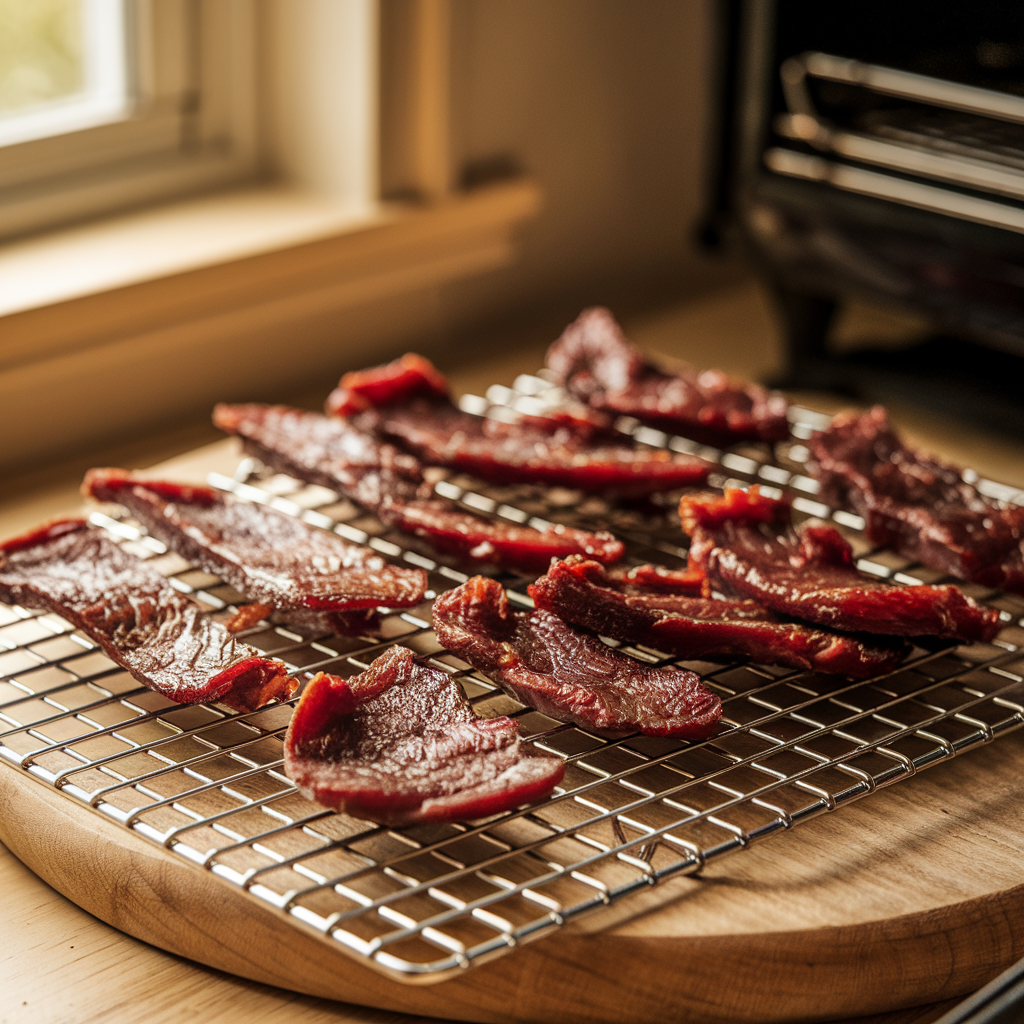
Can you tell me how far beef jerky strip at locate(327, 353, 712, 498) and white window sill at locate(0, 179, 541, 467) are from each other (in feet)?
1.19

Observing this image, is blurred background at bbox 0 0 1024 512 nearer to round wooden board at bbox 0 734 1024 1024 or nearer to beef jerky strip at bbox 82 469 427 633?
beef jerky strip at bbox 82 469 427 633

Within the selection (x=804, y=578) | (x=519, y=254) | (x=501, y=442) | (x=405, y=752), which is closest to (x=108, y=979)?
(x=405, y=752)

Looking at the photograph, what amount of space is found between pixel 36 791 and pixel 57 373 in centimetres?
Result: 88

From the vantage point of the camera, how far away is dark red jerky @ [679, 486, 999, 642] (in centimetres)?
135

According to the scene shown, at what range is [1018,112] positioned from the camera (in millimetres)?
1808

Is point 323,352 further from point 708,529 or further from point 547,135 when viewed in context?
point 708,529

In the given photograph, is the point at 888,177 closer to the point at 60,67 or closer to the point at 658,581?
the point at 658,581

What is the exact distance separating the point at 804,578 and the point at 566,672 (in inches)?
11.3

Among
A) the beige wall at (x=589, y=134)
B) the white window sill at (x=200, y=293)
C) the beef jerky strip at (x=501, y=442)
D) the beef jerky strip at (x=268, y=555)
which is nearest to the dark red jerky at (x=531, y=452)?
the beef jerky strip at (x=501, y=442)

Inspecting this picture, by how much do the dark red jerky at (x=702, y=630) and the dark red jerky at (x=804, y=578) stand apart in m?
0.02

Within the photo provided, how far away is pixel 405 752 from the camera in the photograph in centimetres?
116

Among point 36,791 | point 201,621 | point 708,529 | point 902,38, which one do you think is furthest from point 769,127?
point 36,791

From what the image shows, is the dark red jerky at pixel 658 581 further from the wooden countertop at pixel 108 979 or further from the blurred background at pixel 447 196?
the blurred background at pixel 447 196

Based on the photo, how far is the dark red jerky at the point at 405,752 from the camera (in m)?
1.09
